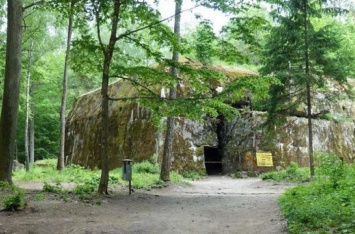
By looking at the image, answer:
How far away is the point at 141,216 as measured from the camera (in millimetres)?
7680

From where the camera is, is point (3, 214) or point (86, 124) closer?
point (3, 214)

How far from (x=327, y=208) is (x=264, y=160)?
14.1 m

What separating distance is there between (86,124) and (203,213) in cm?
1632

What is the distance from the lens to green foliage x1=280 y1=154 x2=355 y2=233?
4.92 metres

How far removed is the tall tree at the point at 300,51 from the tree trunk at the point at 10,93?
9.47m

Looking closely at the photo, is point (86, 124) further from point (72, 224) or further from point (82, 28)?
point (72, 224)

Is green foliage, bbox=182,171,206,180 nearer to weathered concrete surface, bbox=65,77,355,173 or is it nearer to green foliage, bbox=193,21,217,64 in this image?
weathered concrete surface, bbox=65,77,355,173

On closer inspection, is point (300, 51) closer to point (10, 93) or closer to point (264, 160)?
point (264, 160)

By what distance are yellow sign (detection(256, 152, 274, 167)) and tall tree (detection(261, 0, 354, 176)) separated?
4551 millimetres

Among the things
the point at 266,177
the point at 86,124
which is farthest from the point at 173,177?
the point at 86,124

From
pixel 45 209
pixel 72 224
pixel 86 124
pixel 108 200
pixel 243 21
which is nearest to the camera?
pixel 72 224

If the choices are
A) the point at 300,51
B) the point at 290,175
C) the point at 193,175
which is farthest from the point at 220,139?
the point at 300,51

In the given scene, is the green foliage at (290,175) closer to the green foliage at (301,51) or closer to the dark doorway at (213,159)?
the green foliage at (301,51)

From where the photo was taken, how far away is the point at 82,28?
390 inches
